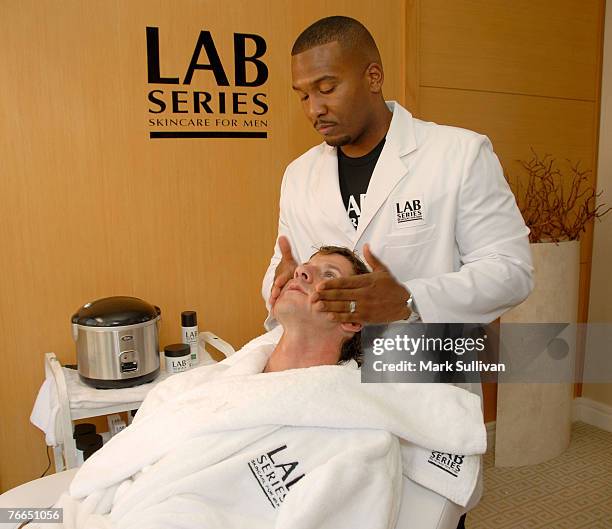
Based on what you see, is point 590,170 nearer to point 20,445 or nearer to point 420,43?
point 420,43

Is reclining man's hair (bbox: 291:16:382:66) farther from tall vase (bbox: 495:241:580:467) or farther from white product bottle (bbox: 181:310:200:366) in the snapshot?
tall vase (bbox: 495:241:580:467)

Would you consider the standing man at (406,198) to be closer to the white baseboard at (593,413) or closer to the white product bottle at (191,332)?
the white product bottle at (191,332)

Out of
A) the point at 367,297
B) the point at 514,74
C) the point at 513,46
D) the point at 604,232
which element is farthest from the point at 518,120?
the point at 367,297

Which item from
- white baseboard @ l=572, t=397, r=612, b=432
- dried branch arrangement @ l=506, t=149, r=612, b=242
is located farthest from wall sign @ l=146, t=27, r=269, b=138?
white baseboard @ l=572, t=397, r=612, b=432

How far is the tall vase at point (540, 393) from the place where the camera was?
236 centimetres

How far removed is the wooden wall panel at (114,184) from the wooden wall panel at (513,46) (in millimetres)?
416

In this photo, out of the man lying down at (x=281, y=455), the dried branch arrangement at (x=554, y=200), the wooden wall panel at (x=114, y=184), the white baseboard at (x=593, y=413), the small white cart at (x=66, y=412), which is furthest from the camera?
the white baseboard at (x=593, y=413)

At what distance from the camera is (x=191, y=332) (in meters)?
1.85

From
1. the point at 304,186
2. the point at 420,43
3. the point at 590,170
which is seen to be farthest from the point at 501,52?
the point at 304,186

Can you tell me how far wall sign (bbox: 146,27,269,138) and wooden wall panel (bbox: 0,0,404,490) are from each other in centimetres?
3

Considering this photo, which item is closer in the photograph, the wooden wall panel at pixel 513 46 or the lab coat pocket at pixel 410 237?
the lab coat pocket at pixel 410 237

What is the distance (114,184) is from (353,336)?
100cm

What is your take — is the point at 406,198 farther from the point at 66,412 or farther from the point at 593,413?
the point at 593,413

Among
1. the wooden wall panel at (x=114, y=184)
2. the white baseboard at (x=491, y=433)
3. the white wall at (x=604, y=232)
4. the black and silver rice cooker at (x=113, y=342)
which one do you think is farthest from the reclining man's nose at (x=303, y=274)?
the white wall at (x=604, y=232)
